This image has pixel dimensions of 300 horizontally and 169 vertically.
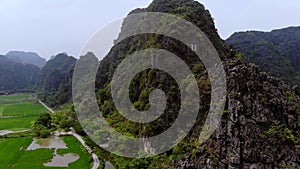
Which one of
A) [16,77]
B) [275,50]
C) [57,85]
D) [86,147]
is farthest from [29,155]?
[16,77]

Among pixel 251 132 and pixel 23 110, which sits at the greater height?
pixel 23 110

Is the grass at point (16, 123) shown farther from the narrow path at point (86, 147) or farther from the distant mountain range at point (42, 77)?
the distant mountain range at point (42, 77)

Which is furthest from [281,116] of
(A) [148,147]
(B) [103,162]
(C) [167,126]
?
(B) [103,162]

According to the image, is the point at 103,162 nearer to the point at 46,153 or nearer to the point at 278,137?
the point at 46,153

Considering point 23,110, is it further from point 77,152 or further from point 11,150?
point 77,152

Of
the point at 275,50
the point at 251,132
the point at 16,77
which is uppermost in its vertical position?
the point at 16,77

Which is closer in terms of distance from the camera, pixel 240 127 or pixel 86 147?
pixel 240 127
